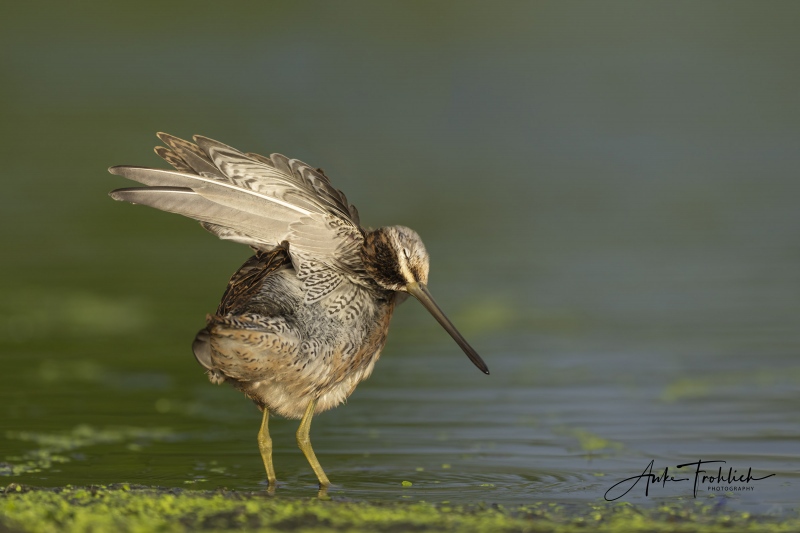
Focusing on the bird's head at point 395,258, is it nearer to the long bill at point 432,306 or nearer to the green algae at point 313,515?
the long bill at point 432,306

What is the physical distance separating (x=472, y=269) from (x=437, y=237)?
4.97 feet

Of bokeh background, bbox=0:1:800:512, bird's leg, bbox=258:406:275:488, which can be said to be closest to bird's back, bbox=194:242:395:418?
bird's leg, bbox=258:406:275:488

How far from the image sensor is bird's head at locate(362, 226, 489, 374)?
5.10m

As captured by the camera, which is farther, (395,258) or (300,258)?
(300,258)

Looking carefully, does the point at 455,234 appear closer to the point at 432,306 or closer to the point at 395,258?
the point at 432,306

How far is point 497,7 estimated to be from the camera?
17844mm

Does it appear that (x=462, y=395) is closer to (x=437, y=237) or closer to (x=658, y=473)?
(x=658, y=473)

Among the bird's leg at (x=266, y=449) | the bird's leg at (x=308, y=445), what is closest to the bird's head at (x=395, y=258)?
the bird's leg at (x=308, y=445)

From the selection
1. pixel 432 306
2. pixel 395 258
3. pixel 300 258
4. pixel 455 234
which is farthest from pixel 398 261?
pixel 455 234

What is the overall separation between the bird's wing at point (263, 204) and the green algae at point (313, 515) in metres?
0.90

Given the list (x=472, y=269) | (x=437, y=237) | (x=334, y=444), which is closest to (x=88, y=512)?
(x=334, y=444)

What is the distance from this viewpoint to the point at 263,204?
5.28m

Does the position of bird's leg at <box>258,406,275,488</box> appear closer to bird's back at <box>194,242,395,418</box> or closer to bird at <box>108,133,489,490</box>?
bird at <box>108,133,489,490</box>

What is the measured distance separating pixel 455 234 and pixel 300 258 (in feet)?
23.2
